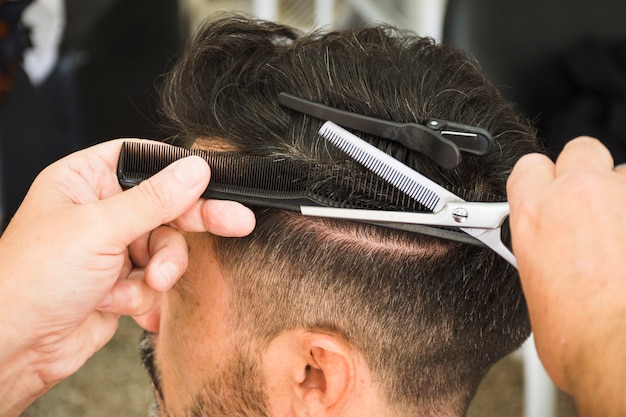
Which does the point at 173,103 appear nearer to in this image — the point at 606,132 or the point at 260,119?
the point at 260,119

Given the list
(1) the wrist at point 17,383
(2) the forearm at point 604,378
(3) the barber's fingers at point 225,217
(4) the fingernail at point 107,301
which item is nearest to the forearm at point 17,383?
(1) the wrist at point 17,383

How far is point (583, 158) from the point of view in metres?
0.78

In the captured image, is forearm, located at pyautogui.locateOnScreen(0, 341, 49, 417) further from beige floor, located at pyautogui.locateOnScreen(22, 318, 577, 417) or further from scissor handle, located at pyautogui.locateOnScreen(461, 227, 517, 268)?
beige floor, located at pyautogui.locateOnScreen(22, 318, 577, 417)

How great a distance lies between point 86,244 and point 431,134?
0.48 m

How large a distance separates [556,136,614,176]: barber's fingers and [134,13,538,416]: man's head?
217 millimetres

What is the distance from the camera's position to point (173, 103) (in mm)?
1187

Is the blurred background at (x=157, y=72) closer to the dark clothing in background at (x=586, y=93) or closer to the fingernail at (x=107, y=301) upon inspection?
the dark clothing in background at (x=586, y=93)

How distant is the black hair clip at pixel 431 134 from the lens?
3.05 ft

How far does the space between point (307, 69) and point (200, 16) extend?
2.17 m

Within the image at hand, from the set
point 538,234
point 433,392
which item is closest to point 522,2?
Answer: point 433,392

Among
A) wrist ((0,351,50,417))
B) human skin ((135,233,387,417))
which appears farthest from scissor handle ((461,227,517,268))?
wrist ((0,351,50,417))

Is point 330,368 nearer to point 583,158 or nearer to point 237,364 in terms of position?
point 237,364

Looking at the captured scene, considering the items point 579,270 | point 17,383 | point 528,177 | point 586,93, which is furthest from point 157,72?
point 579,270

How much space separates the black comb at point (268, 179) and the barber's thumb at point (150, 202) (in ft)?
0.20
